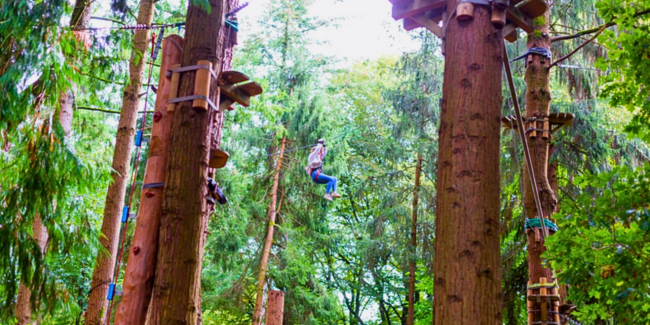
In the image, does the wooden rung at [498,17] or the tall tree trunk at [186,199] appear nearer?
the wooden rung at [498,17]

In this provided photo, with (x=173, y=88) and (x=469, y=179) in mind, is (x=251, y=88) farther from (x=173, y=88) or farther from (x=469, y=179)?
(x=469, y=179)

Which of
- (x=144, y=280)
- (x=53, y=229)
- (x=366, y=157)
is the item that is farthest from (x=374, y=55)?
(x=144, y=280)

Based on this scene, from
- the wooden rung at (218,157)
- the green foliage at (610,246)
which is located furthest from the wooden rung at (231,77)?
the green foliage at (610,246)

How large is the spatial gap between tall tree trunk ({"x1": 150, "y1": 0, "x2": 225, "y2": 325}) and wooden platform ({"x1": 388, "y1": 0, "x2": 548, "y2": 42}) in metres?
1.56

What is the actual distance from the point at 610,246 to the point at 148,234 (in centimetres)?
363

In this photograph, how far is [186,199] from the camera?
173 inches

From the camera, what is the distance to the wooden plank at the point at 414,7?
387 centimetres

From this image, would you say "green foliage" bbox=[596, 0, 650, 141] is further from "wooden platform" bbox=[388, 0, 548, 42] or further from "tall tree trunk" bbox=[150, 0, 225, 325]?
"tall tree trunk" bbox=[150, 0, 225, 325]

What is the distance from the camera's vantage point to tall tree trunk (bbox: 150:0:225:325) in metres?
4.18

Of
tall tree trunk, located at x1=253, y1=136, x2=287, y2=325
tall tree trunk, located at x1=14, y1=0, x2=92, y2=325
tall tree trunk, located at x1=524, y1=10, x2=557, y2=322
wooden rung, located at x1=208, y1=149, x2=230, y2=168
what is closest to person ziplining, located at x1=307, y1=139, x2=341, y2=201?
tall tree trunk, located at x1=253, y1=136, x2=287, y2=325

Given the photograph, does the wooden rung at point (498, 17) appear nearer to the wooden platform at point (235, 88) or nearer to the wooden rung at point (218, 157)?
the wooden platform at point (235, 88)

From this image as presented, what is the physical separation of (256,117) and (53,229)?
1018 cm

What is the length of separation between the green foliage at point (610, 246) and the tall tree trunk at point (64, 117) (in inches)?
200

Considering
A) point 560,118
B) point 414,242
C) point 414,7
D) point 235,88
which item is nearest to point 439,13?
point 414,7
